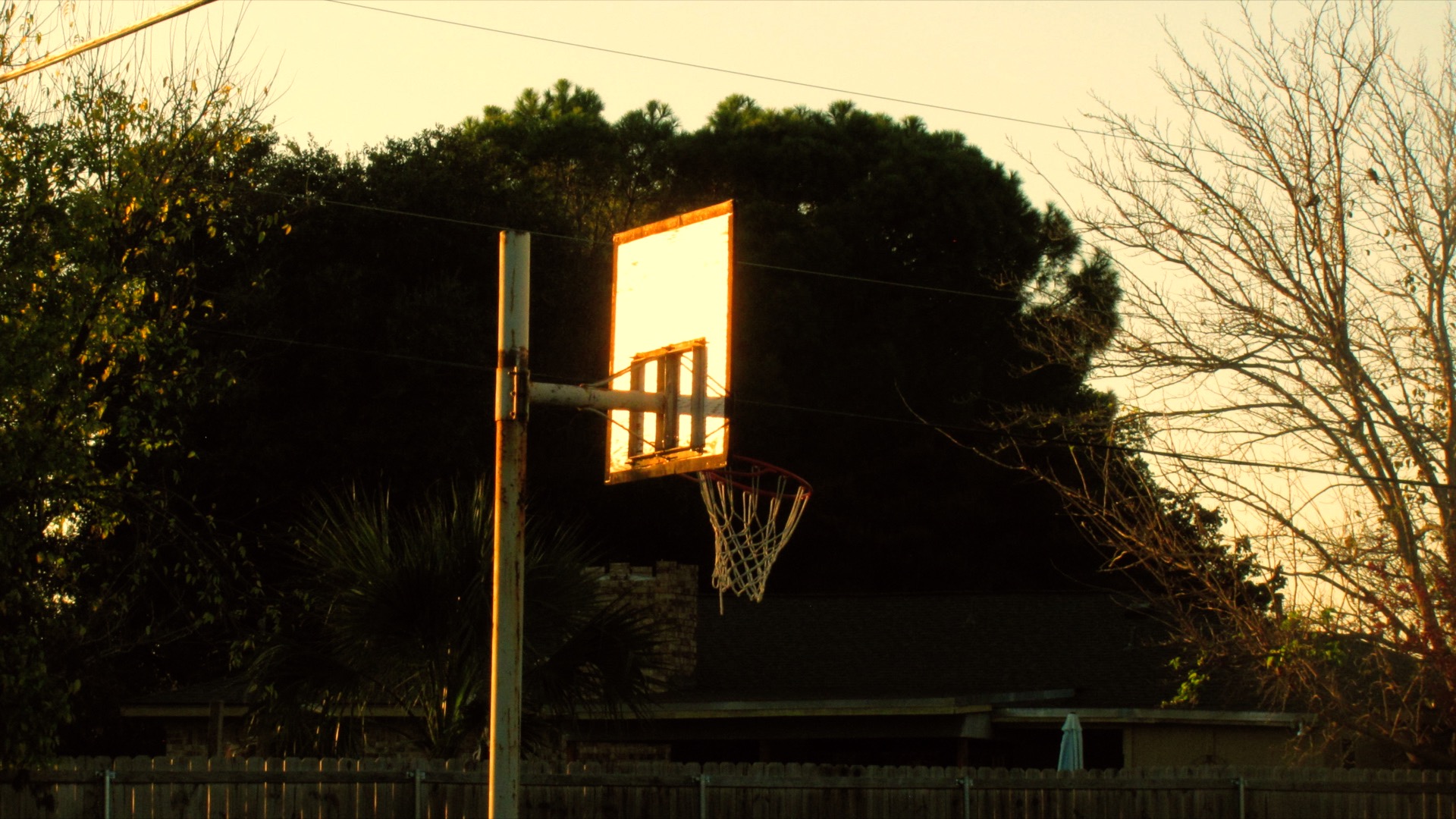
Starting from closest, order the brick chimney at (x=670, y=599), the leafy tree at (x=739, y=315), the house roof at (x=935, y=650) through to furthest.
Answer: the house roof at (x=935, y=650) < the brick chimney at (x=670, y=599) < the leafy tree at (x=739, y=315)

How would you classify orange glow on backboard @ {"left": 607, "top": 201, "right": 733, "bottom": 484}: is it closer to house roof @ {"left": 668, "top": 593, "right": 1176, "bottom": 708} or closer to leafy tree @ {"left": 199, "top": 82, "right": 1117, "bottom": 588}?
house roof @ {"left": 668, "top": 593, "right": 1176, "bottom": 708}

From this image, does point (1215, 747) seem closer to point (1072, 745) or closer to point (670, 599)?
point (1072, 745)

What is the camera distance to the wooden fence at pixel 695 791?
13.3 metres

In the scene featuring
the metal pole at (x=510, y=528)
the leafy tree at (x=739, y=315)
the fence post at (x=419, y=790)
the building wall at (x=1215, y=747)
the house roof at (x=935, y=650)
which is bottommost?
the building wall at (x=1215, y=747)

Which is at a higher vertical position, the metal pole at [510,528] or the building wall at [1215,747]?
the metal pole at [510,528]

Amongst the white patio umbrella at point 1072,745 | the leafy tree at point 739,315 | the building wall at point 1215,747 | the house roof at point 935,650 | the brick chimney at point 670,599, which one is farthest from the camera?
the leafy tree at point 739,315

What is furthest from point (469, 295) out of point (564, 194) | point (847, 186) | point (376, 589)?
point (376, 589)

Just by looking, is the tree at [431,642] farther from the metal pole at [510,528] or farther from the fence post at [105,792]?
the metal pole at [510,528]

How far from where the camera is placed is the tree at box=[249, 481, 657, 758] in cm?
1430

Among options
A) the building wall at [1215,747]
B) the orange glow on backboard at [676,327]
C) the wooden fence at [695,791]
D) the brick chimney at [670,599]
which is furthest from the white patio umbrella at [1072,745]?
the orange glow on backboard at [676,327]

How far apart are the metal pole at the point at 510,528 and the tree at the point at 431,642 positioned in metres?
6.32

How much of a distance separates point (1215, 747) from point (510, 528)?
50.5 ft

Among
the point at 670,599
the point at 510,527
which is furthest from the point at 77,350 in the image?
the point at 670,599

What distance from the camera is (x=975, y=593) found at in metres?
27.2
